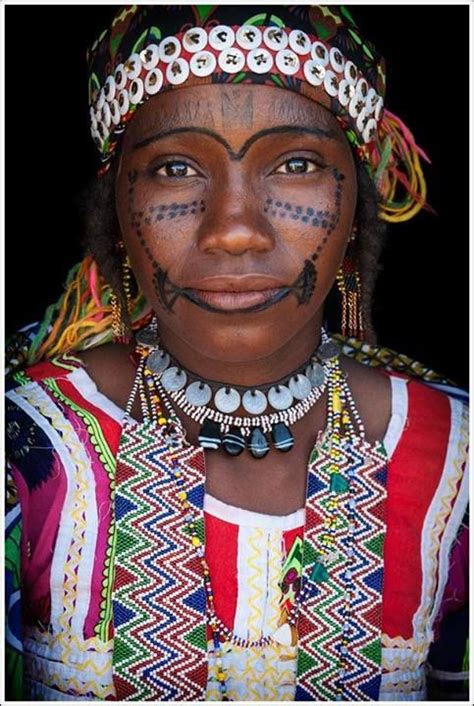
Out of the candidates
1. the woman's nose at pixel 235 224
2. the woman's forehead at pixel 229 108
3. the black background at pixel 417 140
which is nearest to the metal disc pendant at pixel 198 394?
the woman's nose at pixel 235 224

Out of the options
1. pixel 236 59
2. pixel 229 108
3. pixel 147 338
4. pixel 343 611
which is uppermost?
pixel 236 59

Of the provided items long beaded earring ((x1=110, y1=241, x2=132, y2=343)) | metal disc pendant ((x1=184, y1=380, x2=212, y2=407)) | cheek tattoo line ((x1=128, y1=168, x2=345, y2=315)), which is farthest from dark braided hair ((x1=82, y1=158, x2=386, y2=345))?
metal disc pendant ((x1=184, y1=380, x2=212, y2=407))

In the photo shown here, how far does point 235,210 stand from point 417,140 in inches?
55.2

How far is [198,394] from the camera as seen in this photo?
2.38m

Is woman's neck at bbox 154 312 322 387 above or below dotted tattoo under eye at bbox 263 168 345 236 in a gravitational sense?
below

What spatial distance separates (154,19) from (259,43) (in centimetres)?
26

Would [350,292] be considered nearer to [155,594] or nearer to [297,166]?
[297,166]

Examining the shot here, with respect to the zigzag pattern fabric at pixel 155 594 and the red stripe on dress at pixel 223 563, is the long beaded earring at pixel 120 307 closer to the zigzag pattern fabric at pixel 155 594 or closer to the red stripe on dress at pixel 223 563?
the zigzag pattern fabric at pixel 155 594

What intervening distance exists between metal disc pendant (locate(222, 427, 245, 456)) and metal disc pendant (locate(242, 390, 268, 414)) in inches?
2.5

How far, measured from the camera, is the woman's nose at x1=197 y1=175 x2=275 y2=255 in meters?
2.06

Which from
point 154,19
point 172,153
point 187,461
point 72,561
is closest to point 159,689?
point 72,561

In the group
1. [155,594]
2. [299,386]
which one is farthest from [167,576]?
[299,386]

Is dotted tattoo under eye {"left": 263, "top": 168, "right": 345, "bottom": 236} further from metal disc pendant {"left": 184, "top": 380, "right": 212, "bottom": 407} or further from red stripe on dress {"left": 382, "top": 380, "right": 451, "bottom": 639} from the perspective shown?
red stripe on dress {"left": 382, "top": 380, "right": 451, "bottom": 639}

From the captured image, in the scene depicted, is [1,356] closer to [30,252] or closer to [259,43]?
[259,43]
